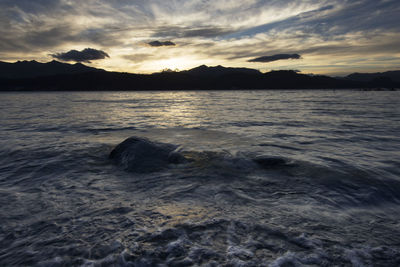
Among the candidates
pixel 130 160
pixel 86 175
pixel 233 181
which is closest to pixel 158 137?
pixel 130 160

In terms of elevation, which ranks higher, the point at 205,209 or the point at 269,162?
the point at 205,209

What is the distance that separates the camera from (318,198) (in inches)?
211

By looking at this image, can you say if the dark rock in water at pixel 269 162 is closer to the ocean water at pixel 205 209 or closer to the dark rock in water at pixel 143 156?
the ocean water at pixel 205 209

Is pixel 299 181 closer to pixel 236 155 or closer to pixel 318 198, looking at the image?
pixel 318 198

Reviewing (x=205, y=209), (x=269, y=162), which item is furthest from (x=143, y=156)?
(x=269, y=162)

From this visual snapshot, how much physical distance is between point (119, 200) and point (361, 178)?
6767mm

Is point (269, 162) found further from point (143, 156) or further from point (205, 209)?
point (143, 156)

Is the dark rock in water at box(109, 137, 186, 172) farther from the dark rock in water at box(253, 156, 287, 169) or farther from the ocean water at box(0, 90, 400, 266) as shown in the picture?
the dark rock in water at box(253, 156, 287, 169)

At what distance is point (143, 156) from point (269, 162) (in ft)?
14.7

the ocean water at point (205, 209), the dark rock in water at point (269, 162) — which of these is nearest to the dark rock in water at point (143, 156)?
the ocean water at point (205, 209)

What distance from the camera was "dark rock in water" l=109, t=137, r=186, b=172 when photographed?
764 cm

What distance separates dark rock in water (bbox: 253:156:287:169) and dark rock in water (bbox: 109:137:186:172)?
275 cm

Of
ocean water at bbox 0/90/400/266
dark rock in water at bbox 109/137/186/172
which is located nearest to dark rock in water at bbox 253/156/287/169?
ocean water at bbox 0/90/400/266

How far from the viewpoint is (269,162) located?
26.1 ft
